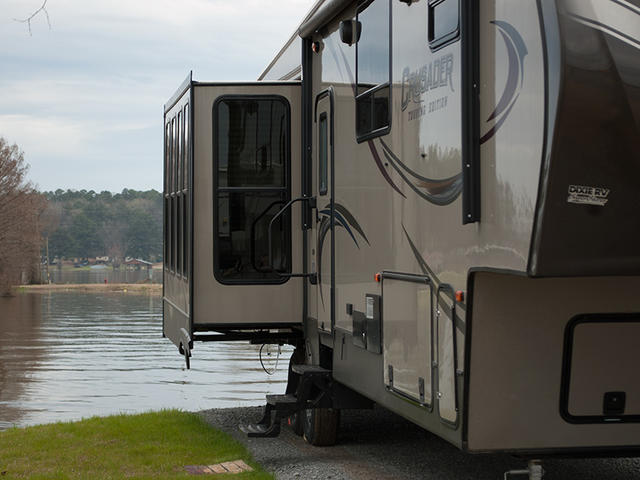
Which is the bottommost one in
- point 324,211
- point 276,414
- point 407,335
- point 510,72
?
point 276,414

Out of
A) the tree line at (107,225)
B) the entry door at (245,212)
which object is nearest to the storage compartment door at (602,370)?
the entry door at (245,212)

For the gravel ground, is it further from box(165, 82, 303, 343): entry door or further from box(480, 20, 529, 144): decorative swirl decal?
box(480, 20, 529, 144): decorative swirl decal

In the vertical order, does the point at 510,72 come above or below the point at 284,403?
above

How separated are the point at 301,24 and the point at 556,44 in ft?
15.5

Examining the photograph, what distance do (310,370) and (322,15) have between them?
8.86 ft

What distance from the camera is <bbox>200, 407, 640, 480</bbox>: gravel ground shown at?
24.2 ft

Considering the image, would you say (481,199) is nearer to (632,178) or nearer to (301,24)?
(632,178)

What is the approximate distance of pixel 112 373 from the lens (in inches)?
885

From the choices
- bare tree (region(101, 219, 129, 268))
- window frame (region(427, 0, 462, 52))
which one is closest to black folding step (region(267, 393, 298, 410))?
window frame (region(427, 0, 462, 52))

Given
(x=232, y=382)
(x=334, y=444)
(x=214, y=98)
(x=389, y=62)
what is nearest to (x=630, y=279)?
(x=389, y=62)

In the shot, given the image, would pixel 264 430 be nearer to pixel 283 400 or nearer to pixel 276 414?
pixel 276 414

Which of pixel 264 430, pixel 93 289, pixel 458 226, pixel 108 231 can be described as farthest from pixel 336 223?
pixel 108 231

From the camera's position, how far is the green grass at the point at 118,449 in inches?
311

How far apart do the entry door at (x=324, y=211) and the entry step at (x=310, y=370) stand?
0.32m
